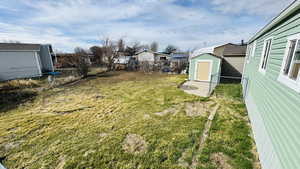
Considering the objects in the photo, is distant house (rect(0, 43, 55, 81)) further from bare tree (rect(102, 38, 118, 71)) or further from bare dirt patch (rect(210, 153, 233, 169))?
bare dirt patch (rect(210, 153, 233, 169))

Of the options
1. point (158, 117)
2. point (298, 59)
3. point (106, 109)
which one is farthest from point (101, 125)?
point (298, 59)

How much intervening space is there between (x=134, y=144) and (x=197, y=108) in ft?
10.5

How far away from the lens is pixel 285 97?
1.81 meters

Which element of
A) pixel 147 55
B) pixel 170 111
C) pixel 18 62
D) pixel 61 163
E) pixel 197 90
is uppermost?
pixel 147 55

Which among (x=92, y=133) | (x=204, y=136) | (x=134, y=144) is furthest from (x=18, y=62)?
(x=204, y=136)

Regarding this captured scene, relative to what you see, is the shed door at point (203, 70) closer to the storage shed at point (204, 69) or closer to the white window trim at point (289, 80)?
the storage shed at point (204, 69)

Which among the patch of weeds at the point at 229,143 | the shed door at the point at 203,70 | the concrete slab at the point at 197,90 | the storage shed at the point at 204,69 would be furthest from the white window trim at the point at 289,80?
the shed door at the point at 203,70

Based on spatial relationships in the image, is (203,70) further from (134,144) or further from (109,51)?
(109,51)

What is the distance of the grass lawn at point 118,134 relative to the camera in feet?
8.48

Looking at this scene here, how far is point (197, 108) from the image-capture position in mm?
5129

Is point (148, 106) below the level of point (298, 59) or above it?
below

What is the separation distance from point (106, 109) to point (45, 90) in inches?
229

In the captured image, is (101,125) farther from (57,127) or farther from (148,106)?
(148,106)

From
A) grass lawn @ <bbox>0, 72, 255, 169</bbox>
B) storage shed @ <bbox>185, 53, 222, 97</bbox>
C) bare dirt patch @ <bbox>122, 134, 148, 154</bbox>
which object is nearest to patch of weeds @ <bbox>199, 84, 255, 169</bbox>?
grass lawn @ <bbox>0, 72, 255, 169</bbox>
